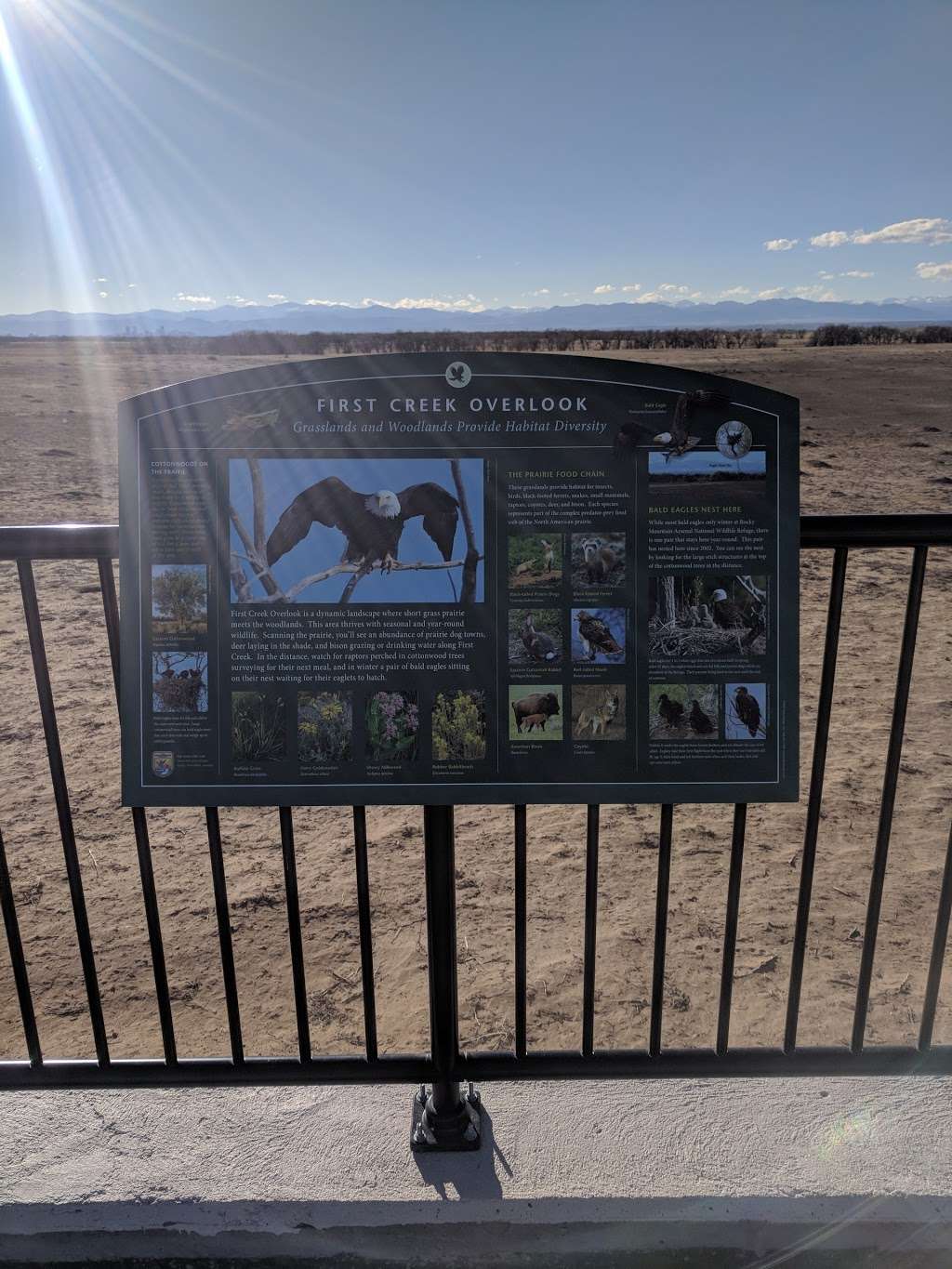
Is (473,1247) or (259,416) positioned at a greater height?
(259,416)

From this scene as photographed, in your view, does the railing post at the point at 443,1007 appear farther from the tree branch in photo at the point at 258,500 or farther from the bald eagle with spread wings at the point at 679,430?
the bald eagle with spread wings at the point at 679,430

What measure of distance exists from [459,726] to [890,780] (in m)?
1.08

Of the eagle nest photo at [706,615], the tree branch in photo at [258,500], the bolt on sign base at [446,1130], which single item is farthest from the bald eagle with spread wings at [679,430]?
the bolt on sign base at [446,1130]

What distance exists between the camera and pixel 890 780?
2.62 metres

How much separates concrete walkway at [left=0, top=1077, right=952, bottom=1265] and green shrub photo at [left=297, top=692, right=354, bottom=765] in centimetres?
103

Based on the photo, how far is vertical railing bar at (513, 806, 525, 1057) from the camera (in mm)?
2600

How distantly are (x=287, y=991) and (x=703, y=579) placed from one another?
237 cm

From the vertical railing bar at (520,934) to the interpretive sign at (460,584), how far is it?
0.24m

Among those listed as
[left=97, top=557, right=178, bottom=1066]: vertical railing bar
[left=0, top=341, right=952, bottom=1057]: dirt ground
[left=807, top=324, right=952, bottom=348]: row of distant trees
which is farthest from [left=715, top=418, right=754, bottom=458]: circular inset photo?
[left=807, top=324, right=952, bottom=348]: row of distant trees

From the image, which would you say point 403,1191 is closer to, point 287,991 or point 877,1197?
point 877,1197

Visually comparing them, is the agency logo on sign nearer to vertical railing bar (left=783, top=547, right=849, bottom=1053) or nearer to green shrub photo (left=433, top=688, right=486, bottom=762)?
green shrub photo (left=433, top=688, right=486, bottom=762)

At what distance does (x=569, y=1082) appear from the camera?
291 centimetres

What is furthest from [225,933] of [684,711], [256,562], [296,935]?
[684,711]

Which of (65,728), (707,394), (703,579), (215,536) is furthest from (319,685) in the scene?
(65,728)
